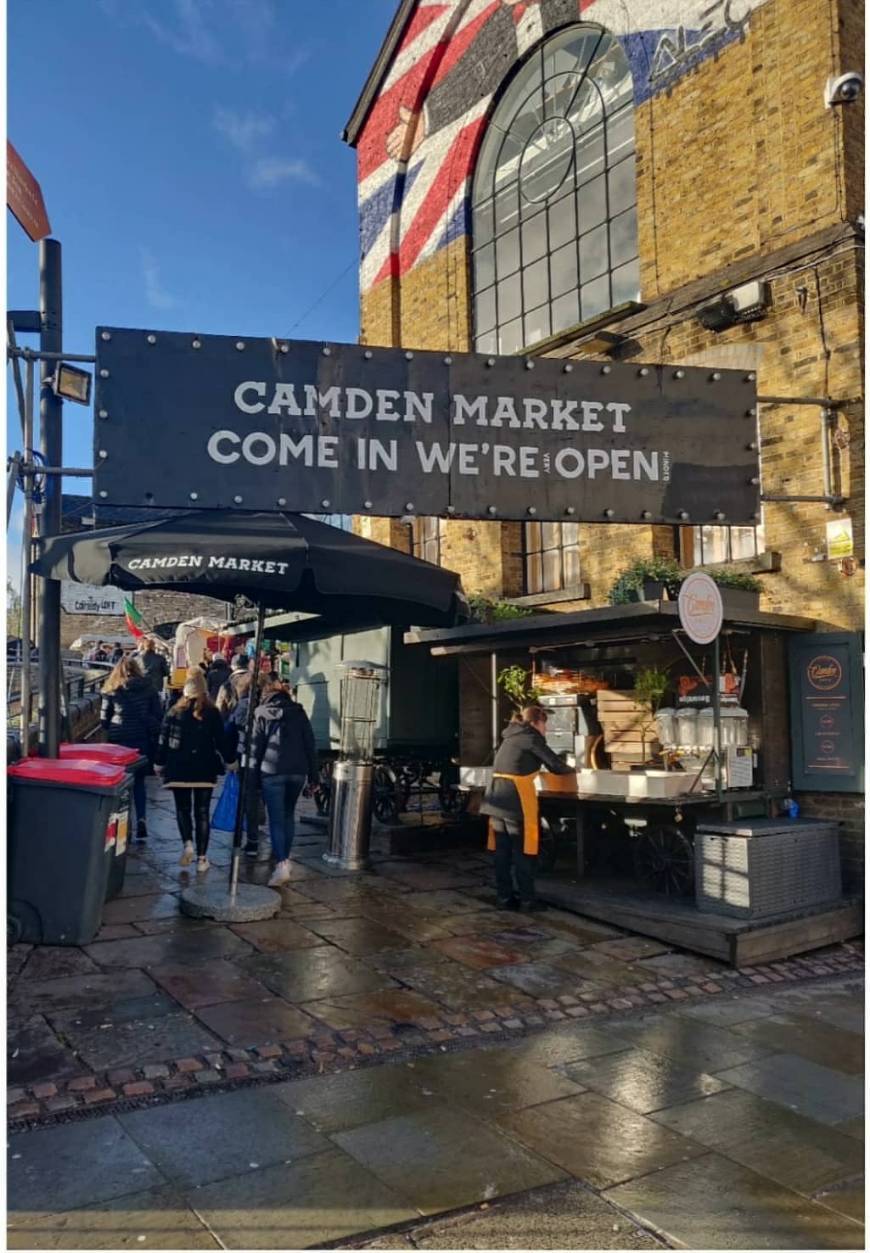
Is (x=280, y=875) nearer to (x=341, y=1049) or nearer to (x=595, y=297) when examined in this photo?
(x=341, y=1049)

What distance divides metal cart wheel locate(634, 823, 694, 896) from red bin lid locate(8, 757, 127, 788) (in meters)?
4.55

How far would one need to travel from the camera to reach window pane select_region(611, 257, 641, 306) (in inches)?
469

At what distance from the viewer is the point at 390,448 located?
6.62 m

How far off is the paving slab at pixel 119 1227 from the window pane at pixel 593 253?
11.4 metres

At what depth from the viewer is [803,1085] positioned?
16.2 ft

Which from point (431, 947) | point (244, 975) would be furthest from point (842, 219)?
point (244, 975)

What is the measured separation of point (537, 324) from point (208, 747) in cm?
763

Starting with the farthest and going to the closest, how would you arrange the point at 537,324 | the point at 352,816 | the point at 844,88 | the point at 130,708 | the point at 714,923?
the point at 537,324
the point at 130,708
the point at 352,816
the point at 844,88
the point at 714,923

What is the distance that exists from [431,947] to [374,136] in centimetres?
1426

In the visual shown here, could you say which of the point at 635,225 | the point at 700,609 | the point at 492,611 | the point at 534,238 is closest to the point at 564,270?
the point at 534,238

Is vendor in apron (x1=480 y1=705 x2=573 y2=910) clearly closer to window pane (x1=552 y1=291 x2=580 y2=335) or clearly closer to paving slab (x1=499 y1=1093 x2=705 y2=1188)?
paving slab (x1=499 y1=1093 x2=705 y2=1188)

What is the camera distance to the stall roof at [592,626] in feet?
26.7

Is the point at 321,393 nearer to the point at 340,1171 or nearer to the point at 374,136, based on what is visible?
the point at 340,1171

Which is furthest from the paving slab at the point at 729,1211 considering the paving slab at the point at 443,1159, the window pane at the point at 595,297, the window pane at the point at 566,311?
the window pane at the point at 566,311
